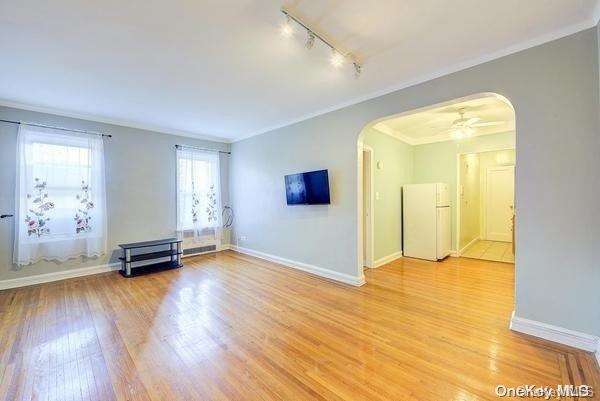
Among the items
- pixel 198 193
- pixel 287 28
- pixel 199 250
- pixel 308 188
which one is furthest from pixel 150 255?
pixel 287 28

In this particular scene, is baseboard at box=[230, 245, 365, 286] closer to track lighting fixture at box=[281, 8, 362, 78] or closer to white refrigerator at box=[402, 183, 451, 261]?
white refrigerator at box=[402, 183, 451, 261]

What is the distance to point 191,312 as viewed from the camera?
279cm

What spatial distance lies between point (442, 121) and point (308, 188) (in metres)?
2.58

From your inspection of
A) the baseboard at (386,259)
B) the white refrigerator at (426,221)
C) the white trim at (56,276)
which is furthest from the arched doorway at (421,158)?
the white trim at (56,276)

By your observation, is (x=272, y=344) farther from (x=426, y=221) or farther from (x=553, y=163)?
(x=426, y=221)

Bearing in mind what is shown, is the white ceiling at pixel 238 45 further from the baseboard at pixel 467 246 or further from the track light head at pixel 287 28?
the baseboard at pixel 467 246

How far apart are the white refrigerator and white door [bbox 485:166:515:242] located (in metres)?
2.79

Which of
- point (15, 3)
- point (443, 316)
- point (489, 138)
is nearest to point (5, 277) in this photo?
point (15, 3)

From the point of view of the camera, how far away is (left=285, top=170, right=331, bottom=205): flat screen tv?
3863 mm

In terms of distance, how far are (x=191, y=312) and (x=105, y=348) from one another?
80 centimetres

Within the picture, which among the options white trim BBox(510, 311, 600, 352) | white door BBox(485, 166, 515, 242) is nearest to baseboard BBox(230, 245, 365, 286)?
white trim BBox(510, 311, 600, 352)

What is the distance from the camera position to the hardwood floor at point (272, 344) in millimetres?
1670

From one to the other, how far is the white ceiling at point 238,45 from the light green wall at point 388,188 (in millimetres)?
1474

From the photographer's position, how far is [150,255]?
A: 14.4ft
